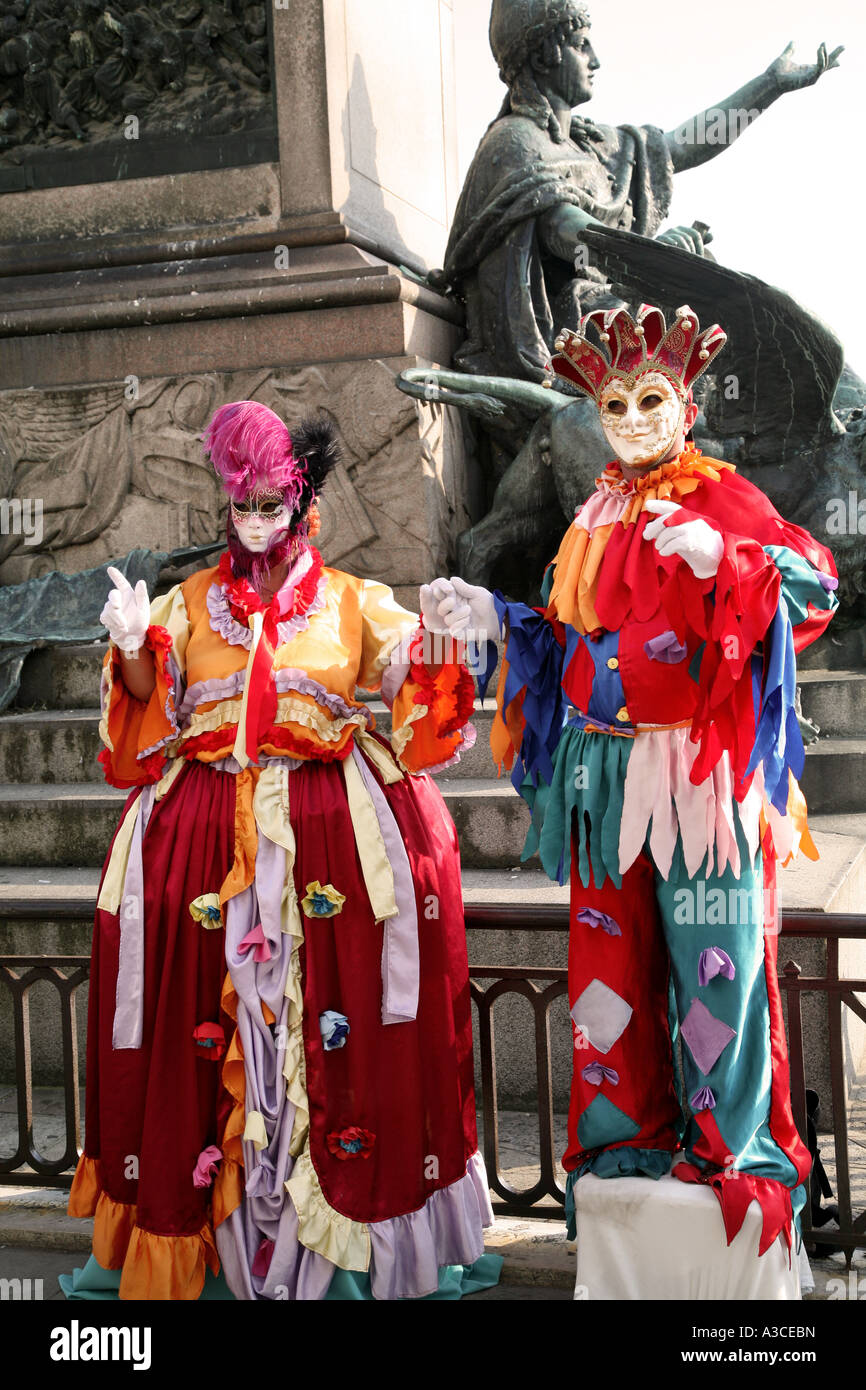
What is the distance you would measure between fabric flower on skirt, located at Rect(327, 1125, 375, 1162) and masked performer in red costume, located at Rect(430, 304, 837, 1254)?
1.48ft

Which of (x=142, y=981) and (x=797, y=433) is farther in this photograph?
(x=797, y=433)

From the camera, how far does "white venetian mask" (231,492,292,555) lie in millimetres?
3275

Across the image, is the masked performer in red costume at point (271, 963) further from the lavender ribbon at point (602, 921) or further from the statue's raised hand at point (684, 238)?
the statue's raised hand at point (684, 238)

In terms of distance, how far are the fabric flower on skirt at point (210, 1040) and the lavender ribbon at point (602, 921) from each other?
881mm

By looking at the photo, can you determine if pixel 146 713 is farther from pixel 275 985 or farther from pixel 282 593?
pixel 275 985

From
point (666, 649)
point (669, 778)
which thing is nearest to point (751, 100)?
point (666, 649)

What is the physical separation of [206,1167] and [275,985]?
0.43 metres

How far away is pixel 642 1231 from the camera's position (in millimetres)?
2883

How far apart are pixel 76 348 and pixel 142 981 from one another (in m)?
4.17

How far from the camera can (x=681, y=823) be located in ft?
9.37

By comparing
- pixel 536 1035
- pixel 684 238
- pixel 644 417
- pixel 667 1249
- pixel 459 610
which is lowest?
pixel 667 1249

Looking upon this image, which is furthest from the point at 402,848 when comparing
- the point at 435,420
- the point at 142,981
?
the point at 435,420
